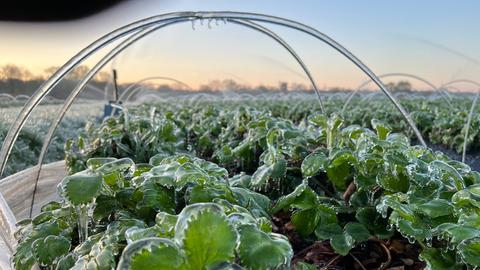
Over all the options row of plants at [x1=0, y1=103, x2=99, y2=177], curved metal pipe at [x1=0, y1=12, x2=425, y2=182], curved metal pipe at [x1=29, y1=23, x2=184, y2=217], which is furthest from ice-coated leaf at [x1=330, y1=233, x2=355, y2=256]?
row of plants at [x1=0, y1=103, x2=99, y2=177]

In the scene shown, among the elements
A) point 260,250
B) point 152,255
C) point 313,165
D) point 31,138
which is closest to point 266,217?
point 313,165

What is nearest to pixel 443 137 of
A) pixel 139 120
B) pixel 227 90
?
pixel 139 120

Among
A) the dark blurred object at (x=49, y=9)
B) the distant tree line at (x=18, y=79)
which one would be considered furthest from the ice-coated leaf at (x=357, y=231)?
the dark blurred object at (x=49, y=9)

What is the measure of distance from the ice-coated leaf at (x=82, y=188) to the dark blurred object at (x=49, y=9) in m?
5.81

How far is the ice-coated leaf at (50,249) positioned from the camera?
3.10ft

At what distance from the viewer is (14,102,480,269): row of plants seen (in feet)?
1.97

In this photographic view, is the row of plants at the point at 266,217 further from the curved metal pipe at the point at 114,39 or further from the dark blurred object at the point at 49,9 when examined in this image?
the dark blurred object at the point at 49,9

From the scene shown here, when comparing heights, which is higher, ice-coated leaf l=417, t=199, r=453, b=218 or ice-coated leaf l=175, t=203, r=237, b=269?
ice-coated leaf l=175, t=203, r=237, b=269

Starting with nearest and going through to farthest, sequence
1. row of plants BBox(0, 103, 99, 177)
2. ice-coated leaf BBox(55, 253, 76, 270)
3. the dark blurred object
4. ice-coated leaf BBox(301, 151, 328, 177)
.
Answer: ice-coated leaf BBox(55, 253, 76, 270)
ice-coated leaf BBox(301, 151, 328, 177)
row of plants BBox(0, 103, 99, 177)
the dark blurred object

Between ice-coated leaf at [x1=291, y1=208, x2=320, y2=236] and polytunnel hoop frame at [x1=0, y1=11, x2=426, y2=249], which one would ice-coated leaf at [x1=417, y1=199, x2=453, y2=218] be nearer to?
ice-coated leaf at [x1=291, y1=208, x2=320, y2=236]

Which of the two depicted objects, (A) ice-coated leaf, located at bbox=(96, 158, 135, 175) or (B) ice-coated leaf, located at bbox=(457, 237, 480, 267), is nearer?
(B) ice-coated leaf, located at bbox=(457, 237, 480, 267)

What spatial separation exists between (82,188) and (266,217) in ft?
1.27

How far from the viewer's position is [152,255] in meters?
0.57

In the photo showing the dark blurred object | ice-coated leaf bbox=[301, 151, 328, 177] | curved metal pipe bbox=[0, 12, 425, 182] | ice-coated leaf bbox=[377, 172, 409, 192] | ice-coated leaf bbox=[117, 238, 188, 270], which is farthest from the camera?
the dark blurred object
